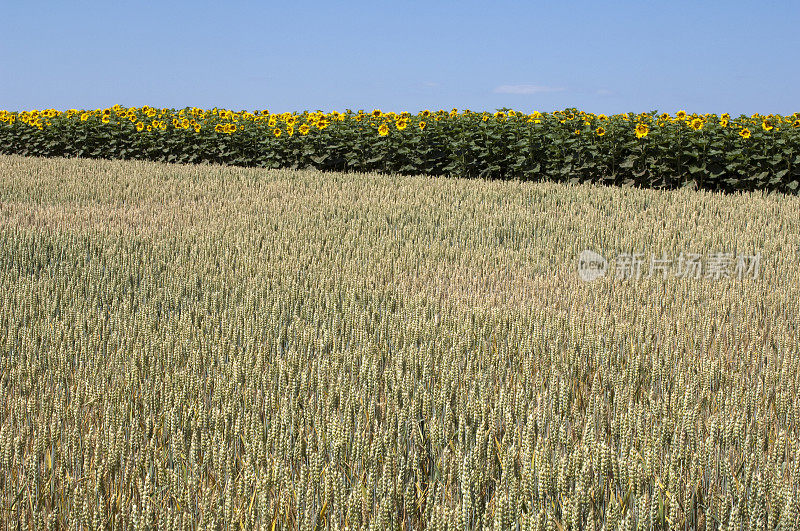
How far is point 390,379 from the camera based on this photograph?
3197 millimetres

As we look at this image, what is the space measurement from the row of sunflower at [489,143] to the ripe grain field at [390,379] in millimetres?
4538

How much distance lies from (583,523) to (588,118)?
1219 cm

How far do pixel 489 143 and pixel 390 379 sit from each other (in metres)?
11.0

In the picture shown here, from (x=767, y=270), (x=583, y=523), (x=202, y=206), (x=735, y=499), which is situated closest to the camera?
(x=583, y=523)

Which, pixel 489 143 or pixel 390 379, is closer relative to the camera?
pixel 390 379

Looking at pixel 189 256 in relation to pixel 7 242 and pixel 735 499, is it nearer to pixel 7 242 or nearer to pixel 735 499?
pixel 7 242

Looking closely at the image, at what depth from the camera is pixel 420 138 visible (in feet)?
45.4

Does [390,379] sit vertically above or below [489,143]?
below

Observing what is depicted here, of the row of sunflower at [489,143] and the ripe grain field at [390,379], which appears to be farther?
the row of sunflower at [489,143]

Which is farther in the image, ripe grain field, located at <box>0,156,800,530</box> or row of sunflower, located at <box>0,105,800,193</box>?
row of sunflower, located at <box>0,105,800,193</box>

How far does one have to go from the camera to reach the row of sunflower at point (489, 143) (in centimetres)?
1218

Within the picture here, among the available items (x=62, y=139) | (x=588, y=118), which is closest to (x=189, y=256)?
(x=588, y=118)

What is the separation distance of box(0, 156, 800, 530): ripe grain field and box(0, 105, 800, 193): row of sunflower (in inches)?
179

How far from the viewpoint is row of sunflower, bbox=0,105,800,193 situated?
12180mm
